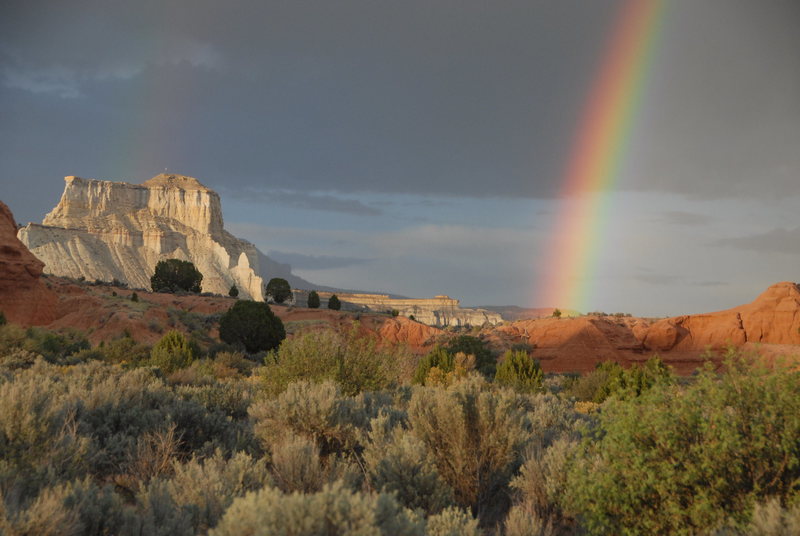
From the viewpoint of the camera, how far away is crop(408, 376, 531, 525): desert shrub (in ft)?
22.6

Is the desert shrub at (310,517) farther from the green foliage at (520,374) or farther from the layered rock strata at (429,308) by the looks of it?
the layered rock strata at (429,308)

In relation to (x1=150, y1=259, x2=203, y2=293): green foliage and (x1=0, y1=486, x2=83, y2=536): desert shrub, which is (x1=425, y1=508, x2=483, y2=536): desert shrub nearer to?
(x1=0, y1=486, x2=83, y2=536): desert shrub

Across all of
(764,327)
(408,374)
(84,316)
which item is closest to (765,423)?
(408,374)

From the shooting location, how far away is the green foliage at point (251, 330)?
42844 mm

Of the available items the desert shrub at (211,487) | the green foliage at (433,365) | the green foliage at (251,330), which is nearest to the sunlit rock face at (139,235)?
the green foliage at (251,330)

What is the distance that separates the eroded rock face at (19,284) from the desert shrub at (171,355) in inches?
1003

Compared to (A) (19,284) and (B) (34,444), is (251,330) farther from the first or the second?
(B) (34,444)

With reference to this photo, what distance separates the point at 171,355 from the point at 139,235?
396ft

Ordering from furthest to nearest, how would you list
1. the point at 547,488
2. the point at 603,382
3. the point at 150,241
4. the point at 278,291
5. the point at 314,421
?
1. the point at 150,241
2. the point at 278,291
3. the point at 603,382
4. the point at 314,421
5. the point at 547,488

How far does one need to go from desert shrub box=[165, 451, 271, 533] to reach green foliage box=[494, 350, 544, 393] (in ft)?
47.3

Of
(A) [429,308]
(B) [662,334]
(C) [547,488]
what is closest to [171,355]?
(C) [547,488]

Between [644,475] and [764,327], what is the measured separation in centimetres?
5993

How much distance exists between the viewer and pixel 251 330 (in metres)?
42.9

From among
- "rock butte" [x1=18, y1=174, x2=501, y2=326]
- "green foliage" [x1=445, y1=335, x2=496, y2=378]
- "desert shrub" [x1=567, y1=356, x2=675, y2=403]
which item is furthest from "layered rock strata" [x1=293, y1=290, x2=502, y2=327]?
"desert shrub" [x1=567, y1=356, x2=675, y2=403]
